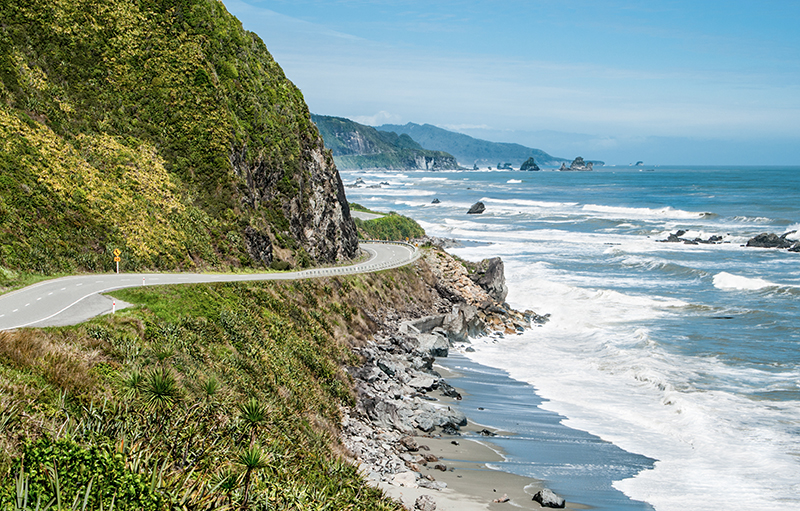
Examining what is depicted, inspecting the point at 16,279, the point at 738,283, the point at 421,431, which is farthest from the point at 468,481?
the point at 738,283

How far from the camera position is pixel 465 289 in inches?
2099

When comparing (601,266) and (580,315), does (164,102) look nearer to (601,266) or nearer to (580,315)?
(580,315)

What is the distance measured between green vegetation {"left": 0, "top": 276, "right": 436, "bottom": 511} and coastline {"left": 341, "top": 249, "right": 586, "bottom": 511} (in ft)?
4.68

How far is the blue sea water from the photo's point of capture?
21875 mm

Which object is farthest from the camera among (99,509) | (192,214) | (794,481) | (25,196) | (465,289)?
(465,289)

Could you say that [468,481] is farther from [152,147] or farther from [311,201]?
[311,201]

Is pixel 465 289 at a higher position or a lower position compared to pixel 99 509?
lower

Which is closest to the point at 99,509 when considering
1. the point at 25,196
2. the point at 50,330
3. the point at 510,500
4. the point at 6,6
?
the point at 50,330

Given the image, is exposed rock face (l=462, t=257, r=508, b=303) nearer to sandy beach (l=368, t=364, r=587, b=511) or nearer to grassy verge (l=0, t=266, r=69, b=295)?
sandy beach (l=368, t=364, r=587, b=511)

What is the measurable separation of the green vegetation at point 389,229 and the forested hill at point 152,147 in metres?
23.8

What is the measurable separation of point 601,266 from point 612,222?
45309mm

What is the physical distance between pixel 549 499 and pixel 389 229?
229 ft

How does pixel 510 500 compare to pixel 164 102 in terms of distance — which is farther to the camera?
pixel 164 102

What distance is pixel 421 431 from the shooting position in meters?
25.3
